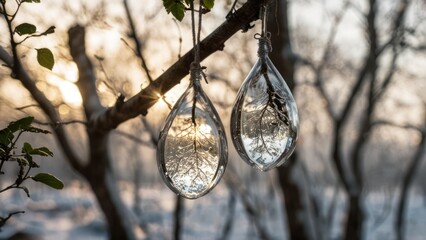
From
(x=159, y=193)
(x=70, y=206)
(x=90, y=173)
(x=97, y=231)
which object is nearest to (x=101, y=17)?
(x=90, y=173)

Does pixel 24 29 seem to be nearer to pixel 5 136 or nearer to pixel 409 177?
pixel 5 136

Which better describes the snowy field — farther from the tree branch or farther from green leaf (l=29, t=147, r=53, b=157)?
green leaf (l=29, t=147, r=53, b=157)

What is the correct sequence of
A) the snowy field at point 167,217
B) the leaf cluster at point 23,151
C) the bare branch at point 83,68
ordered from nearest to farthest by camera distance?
1. the leaf cluster at point 23,151
2. the bare branch at point 83,68
3. the snowy field at point 167,217

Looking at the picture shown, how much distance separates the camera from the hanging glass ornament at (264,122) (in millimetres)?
973

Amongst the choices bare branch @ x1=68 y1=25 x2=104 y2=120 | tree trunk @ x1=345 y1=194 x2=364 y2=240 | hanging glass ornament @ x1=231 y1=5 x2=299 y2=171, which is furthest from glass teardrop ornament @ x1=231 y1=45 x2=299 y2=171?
tree trunk @ x1=345 y1=194 x2=364 y2=240

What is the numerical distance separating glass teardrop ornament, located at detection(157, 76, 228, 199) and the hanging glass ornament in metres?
0.04

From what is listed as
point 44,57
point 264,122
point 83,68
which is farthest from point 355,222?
point 44,57

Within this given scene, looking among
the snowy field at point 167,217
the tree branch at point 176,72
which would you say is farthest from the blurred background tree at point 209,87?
the snowy field at point 167,217

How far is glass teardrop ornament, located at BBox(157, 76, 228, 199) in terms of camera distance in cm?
95

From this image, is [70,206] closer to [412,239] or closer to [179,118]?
[412,239]

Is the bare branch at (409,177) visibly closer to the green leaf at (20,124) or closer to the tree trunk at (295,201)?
the tree trunk at (295,201)

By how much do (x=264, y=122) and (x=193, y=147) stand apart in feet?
0.48

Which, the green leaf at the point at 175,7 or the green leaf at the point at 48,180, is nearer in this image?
the green leaf at the point at 175,7

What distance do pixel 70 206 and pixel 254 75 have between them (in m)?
28.8
